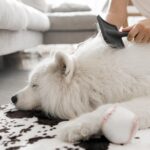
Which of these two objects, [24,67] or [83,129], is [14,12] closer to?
[24,67]

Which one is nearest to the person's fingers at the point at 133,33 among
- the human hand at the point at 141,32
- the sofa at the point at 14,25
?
the human hand at the point at 141,32

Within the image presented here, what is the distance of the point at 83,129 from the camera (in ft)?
3.07

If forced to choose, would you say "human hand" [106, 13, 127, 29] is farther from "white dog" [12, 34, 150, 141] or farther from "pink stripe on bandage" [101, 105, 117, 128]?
"pink stripe on bandage" [101, 105, 117, 128]

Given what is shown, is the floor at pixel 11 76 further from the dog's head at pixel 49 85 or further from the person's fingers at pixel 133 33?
the person's fingers at pixel 133 33

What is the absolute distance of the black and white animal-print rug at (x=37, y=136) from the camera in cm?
94

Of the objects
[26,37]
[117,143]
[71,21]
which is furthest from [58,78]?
[71,21]

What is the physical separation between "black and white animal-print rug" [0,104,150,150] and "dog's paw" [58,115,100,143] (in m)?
0.02

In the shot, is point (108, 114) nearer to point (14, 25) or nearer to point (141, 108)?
point (141, 108)

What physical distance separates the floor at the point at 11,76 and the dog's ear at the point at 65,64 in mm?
616

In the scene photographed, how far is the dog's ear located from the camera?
1.16 m

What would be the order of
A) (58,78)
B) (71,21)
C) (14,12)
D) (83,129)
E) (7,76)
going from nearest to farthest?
1. (83,129)
2. (58,78)
3. (14,12)
4. (7,76)
5. (71,21)

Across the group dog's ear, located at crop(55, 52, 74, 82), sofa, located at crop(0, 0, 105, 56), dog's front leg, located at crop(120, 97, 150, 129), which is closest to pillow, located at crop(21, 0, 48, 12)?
sofa, located at crop(0, 0, 105, 56)

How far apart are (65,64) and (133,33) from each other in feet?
1.02

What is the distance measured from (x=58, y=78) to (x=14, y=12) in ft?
Answer: 3.74
